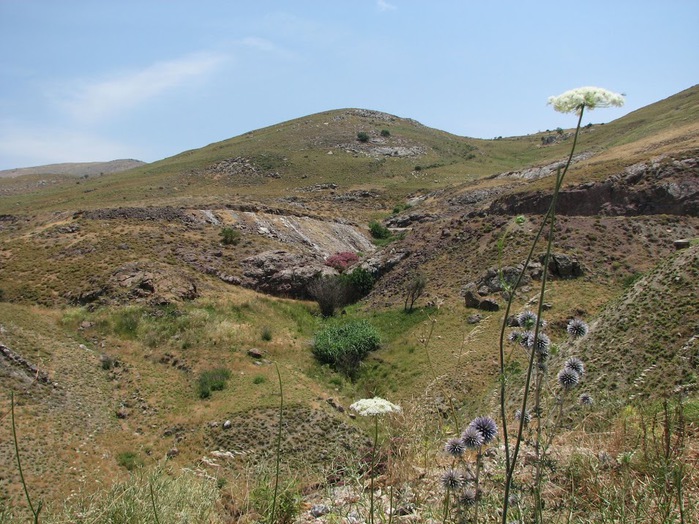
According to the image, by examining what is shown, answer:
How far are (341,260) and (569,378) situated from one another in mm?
36882

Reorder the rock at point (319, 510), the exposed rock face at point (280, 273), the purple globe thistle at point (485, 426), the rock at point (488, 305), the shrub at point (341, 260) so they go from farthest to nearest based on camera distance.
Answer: the shrub at point (341, 260) → the exposed rock face at point (280, 273) → the rock at point (488, 305) → the rock at point (319, 510) → the purple globe thistle at point (485, 426)

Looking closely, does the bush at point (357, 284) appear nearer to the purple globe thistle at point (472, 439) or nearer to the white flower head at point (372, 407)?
the white flower head at point (372, 407)

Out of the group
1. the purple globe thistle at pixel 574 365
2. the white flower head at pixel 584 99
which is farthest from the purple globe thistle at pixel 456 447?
the white flower head at pixel 584 99

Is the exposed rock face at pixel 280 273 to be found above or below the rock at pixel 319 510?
below

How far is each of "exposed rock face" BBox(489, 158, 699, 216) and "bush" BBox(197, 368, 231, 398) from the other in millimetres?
23114

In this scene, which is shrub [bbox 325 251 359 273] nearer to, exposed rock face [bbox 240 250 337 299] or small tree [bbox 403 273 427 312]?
exposed rock face [bbox 240 250 337 299]

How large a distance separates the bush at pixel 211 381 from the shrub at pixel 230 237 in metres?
18.3

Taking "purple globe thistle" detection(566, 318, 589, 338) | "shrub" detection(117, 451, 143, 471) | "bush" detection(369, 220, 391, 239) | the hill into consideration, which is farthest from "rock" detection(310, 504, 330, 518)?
"bush" detection(369, 220, 391, 239)

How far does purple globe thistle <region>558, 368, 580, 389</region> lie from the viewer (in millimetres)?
3240

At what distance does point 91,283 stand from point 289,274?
12.4 m

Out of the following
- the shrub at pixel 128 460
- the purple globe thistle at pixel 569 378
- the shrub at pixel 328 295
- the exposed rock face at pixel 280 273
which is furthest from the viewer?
the exposed rock face at pixel 280 273

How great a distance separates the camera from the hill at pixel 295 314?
13.1m

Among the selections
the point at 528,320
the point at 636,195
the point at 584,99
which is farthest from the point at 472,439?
the point at 636,195

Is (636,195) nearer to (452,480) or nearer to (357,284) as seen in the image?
(357,284)
